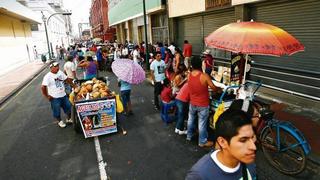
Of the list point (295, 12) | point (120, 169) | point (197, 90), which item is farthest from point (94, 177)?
point (295, 12)

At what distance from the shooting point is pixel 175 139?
6.66 metres

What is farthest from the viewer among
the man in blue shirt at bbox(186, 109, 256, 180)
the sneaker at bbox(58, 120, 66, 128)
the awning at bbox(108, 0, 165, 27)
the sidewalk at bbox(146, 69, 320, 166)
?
the awning at bbox(108, 0, 165, 27)

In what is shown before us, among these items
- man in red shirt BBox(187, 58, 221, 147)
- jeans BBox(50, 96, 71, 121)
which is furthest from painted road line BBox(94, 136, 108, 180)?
man in red shirt BBox(187, 58, 221, 147)

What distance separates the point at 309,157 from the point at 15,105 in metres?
11.0

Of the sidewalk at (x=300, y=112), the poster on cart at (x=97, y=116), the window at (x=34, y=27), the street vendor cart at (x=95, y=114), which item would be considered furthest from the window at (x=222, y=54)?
the window at (x=34, y=27)

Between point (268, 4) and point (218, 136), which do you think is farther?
point (268, 4)

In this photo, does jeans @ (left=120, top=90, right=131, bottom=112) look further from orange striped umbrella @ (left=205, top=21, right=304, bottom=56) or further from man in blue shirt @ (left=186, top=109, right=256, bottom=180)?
man in blue shirt @ (left=186, top=109, right=256, bottom=180)

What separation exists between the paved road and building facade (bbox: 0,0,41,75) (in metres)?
15.1

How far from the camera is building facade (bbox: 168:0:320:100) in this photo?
28.4 feet

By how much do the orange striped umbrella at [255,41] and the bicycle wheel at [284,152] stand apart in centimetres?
163

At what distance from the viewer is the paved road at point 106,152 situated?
525cm

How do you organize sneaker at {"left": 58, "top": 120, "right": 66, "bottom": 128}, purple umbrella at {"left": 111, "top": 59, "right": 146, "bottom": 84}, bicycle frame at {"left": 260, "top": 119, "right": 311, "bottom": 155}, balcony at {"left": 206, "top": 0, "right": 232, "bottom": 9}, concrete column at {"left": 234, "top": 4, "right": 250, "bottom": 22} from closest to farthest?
bicycle frame at {"left": 260, "top": 119, "right": 311, "bottom": 155}, purple umbrella at {"left": 111, "top": 59, "right": 146, "bottom": 84}, sneaker at {"left": 58, "top": 120, "right": 66, "bottom": 128}, concrete column at {"left": 234, "top": 4, "right": 250, "bottom": 22}, balcony at {"left": 206, "top": 0, "right": 232, "bottom": 9}

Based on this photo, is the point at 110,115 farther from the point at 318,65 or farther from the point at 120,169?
the point at 318,65

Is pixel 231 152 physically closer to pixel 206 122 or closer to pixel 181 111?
pixel 206 122
